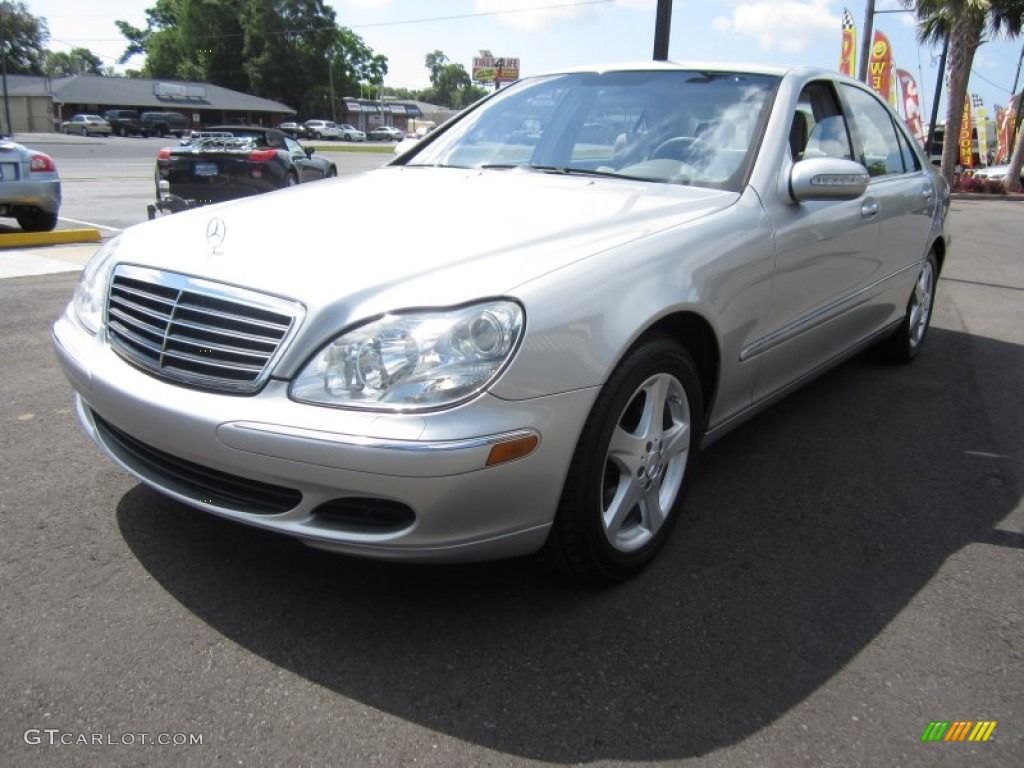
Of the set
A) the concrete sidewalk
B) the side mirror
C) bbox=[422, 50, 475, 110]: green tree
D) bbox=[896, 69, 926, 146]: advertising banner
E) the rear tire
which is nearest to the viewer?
the side mirror

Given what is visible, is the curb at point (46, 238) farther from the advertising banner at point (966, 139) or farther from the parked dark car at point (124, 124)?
the parked dark car at point (124, 124)

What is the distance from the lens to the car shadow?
2.04 metres

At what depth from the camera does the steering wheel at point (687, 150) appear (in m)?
3.23

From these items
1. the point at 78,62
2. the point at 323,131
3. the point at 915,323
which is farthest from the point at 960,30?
the point at 78,62

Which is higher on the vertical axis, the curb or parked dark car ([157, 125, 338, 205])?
parked dark car ([157, 125, 338, 205])

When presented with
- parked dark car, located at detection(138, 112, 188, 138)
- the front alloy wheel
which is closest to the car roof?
the front alloy wheel

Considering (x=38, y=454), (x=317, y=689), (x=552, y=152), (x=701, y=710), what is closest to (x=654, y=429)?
(x=701, y=710)

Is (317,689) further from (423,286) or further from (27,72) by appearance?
(27,72)

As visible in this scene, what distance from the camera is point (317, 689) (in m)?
2.07

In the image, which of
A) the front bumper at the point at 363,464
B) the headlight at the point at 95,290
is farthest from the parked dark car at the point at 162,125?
the front bumper at the point at 363,464

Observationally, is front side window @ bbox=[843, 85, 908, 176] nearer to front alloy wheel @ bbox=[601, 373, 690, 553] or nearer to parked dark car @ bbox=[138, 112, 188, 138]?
front alloy wheel @ bbox=[601, 373, 690, 553]

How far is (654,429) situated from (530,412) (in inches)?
24.5

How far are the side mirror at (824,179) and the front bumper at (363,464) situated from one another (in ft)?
4.64

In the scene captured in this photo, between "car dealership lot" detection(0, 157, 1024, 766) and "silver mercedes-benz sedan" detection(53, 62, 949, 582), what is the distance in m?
0.29
